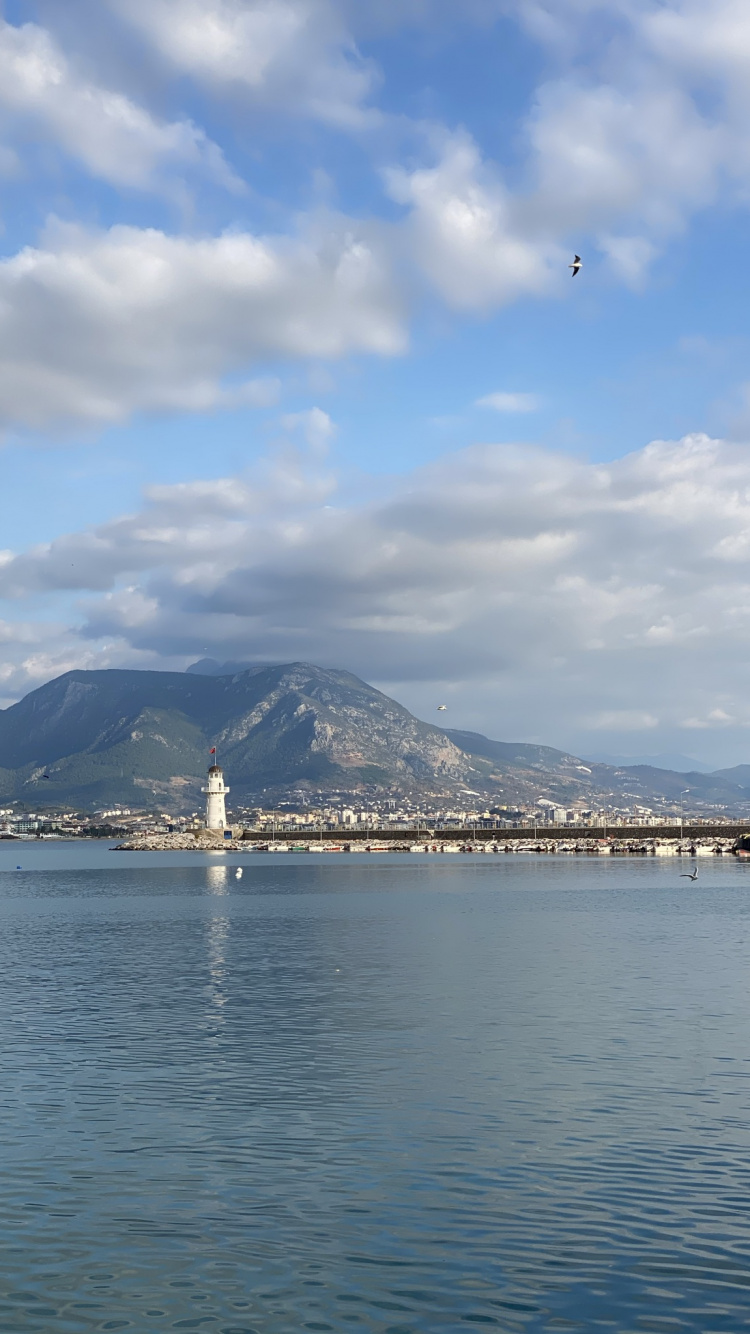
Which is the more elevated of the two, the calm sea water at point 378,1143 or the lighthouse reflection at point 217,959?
the calm sea water at point 378,1143

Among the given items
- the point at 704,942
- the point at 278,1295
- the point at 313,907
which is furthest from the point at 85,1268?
the point at 313,907

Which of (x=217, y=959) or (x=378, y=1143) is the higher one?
(x=378, y=1143)

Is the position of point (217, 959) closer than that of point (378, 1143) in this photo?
No

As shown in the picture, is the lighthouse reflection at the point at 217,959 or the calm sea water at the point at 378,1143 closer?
the calm sea water at the point at 378,1143

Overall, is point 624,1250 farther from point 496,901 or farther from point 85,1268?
point 496,901

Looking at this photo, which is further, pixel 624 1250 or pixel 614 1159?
pixel 614 1159

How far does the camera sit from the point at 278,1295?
56.7 ft

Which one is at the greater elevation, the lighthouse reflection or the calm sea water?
the calm sea water

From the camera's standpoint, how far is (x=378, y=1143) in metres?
25.5

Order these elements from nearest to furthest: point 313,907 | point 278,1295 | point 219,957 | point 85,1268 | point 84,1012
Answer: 1. point 278,1295
2. point 85,1268
3. point 84,1012
4. point 219,957
5. point 313,907

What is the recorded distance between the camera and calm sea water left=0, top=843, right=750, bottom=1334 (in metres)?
17.4

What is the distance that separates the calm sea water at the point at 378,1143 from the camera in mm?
17391

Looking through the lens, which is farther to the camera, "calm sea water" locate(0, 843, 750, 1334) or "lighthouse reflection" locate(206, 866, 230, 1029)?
"lighthouse reflection" locate(206, 866, 230, 1029)

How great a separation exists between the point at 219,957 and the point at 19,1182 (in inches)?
1563
